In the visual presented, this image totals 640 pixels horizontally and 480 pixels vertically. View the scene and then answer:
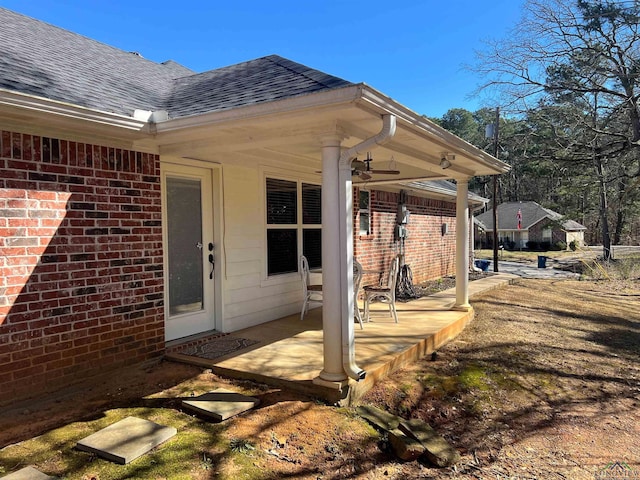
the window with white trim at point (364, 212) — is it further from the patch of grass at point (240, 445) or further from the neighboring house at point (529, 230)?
the neighboring house at point (529, 230)

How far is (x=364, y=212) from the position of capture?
28.4 ft

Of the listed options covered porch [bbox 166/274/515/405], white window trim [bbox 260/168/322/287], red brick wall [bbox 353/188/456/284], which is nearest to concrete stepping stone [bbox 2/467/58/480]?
covered porch [bbox 166/274/515/405]

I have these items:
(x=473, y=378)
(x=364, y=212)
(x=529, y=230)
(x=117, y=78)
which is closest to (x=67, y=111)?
(x=117, y=78)

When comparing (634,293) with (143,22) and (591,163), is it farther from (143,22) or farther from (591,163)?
(143,22)

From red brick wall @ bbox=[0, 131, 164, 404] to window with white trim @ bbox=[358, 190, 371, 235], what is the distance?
4798mm

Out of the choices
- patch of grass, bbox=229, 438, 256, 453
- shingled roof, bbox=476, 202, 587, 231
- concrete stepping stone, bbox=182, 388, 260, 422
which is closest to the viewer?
patch of grass, bbox=229, 438, 256, 453

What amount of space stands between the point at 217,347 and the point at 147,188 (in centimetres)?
193

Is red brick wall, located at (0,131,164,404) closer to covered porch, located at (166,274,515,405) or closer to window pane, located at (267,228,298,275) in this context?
covered porch, located at (166,274,515,405)

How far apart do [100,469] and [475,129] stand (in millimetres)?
56872

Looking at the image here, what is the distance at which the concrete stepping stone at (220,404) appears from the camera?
3.21m

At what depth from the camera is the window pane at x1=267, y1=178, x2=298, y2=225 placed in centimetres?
621

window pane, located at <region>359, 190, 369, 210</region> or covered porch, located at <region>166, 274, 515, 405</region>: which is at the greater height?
window pane, located at <region>359, 190, 369, 210</region>

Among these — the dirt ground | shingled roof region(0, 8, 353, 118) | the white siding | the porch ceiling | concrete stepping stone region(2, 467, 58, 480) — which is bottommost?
the dirt ground

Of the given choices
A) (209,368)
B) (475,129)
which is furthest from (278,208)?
(475,129)
